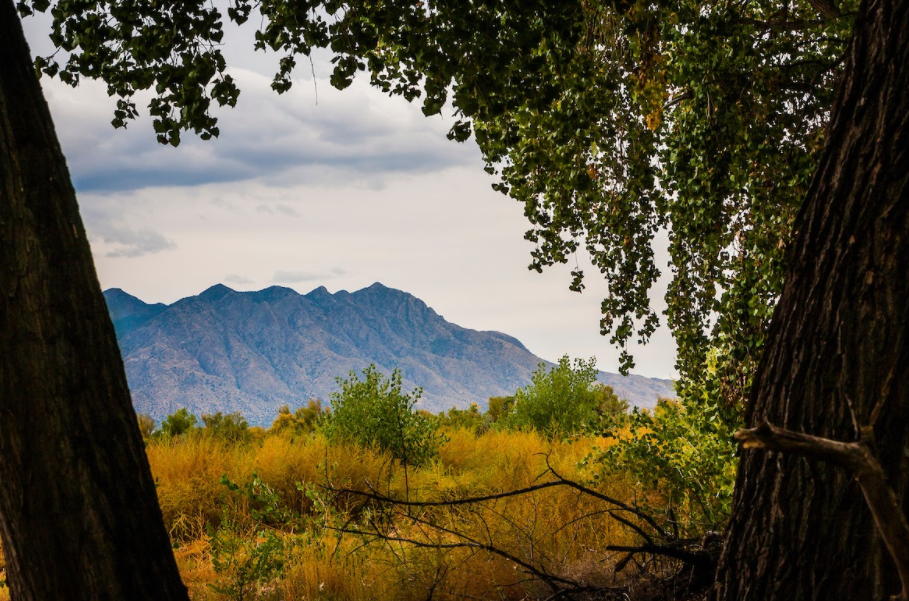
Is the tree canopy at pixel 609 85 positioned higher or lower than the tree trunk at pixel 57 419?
higher

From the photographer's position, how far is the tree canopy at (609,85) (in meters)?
2.83

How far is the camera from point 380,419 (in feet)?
28.3

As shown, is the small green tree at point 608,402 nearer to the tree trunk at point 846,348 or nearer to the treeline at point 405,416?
the treeline at point 405,416

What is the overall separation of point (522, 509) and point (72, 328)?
4.00 m

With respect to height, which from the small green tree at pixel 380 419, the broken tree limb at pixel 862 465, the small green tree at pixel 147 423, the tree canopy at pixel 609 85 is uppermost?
the tree canopy at pixel 609 85

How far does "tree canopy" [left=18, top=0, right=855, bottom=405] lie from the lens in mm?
2830

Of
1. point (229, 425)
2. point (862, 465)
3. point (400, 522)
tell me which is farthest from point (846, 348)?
point (229, 425)

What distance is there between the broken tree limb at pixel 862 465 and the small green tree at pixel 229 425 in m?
10.2

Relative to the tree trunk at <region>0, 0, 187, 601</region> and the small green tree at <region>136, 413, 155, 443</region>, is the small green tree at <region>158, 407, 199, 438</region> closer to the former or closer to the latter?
the small green tree at <region>136, 413, 155, 443</region>

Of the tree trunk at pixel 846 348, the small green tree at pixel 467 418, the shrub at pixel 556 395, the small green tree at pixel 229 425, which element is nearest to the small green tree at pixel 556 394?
the shrub at pixel 556 395

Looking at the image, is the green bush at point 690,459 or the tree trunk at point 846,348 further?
the green bush at point 690,459

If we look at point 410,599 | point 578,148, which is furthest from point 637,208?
point 410,599

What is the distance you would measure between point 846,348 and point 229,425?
1098 centimetres

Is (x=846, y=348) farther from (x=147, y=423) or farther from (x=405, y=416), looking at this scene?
(x=147, y=423)
